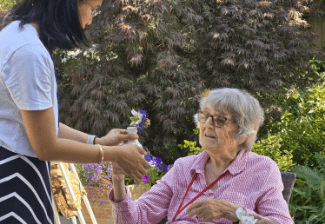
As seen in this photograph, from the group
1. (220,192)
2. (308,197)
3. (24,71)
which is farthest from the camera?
(308,197)

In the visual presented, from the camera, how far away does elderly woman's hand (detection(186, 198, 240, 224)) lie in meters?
1.77

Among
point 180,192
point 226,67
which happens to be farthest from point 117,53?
point 180,192

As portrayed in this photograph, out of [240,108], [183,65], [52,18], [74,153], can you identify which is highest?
[52,18]

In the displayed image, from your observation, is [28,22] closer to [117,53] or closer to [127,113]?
[127,113]

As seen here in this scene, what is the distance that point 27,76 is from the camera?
1.11 meters

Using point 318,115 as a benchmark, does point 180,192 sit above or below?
above

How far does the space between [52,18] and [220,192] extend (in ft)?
4.03

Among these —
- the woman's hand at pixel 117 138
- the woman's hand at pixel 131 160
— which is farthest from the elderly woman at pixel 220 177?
the woman's hand at pixel 131 160

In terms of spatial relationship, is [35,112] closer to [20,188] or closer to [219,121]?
[20,188]

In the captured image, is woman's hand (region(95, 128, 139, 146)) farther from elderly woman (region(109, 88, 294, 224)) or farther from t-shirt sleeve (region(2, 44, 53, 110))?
t-shirt sleeve (region(2, 44, 53, 110))

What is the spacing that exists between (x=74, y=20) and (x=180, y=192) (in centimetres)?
117

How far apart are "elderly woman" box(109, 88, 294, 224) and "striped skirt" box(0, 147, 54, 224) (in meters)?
0.58

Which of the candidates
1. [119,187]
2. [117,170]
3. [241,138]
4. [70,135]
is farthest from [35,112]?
[241,138]

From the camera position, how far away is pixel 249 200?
6.29 feet
